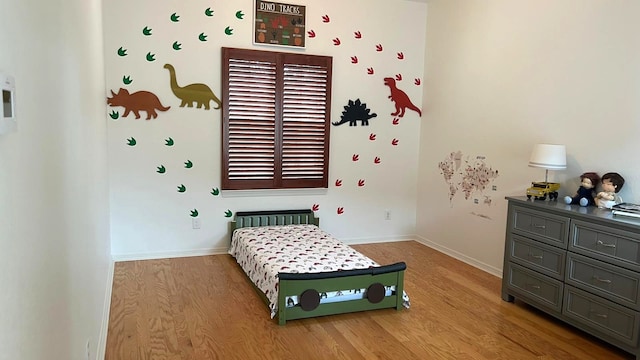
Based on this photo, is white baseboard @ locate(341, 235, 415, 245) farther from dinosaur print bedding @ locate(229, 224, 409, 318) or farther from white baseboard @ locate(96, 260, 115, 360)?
white baseboard @ locate(96, 260, 115, 360)

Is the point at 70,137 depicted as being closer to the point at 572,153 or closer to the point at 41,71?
the point at 41,71

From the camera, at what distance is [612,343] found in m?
3.21

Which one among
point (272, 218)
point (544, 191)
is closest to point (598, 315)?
point (544, 191)

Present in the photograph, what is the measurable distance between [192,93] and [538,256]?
376 centimetres

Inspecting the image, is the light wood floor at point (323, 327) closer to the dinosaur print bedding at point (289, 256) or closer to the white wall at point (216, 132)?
the dinosaur print bedding at point (289, 256)

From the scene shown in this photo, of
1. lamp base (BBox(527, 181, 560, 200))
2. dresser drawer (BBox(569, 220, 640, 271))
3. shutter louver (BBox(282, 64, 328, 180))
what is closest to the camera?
dresser drawer (BBox(569, 220, 640, 271))

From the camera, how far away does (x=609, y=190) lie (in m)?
3.55

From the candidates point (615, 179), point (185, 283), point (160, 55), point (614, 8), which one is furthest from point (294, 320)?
point (614, 8)

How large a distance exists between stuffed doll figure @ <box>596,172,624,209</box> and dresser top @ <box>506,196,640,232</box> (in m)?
0.06

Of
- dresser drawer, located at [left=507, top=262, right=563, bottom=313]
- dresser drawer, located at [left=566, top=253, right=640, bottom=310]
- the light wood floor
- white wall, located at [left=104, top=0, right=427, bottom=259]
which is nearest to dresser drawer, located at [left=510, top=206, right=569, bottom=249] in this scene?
dresser drawer, located at [left=566, top=253, right=640, bottom=310]

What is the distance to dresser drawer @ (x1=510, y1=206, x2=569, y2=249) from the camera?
11.7 feet

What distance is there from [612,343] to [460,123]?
2.88 m

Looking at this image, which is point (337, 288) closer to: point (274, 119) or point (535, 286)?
point (535, 286)

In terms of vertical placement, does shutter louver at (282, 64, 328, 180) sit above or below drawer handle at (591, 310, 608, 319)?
above
